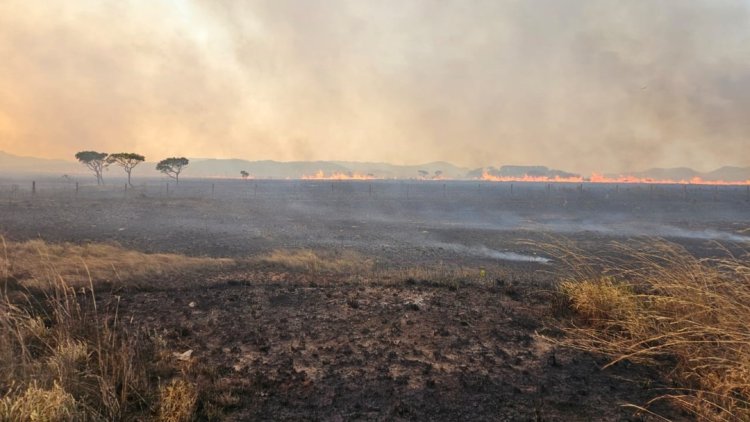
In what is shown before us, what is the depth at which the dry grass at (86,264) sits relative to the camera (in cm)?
922

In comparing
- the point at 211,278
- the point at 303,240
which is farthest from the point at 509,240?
the point at 211,278

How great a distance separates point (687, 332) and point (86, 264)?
12.3 meters

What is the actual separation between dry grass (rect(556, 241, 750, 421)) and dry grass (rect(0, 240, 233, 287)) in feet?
29.7

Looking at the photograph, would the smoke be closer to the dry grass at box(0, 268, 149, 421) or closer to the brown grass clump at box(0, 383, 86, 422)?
the dry grass at box(0, 268, 149, 421)

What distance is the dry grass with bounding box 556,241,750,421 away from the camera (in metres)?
3.52

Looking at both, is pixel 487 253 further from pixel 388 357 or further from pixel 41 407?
pixel 41 407

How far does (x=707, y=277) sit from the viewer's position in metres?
4.68

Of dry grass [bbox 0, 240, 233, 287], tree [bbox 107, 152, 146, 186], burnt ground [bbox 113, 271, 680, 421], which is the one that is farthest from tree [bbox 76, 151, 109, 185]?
burnt ground [bbox 113, 271, 680, 421]

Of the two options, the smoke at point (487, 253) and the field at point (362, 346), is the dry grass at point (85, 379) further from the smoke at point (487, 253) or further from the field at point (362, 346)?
the smoke at point (487, 253)

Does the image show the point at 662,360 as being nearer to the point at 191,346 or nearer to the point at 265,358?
the point at 265,358

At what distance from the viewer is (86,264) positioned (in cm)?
1026

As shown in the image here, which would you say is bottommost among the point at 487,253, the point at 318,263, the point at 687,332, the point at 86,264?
the point at 487,253

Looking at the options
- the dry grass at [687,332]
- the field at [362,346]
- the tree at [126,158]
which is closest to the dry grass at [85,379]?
the field at [362,346]

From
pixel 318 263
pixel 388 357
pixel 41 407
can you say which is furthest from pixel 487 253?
pixel 41 407
